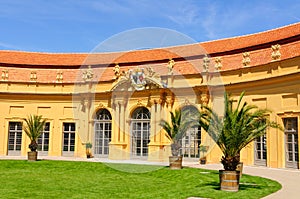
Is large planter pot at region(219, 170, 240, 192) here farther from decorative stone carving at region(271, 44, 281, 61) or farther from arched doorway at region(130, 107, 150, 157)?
arched doorway at region(130, 107, 150, 157)

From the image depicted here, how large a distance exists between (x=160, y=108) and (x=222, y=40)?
6287mm

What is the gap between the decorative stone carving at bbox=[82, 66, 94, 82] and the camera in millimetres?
26094

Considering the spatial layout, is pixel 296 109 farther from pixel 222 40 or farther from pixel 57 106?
pixel 57 106

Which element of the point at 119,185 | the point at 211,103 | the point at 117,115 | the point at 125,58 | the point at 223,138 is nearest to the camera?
the point at 223,138

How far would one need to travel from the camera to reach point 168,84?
75.6 ft

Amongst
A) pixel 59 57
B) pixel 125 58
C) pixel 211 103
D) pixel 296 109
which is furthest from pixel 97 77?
pixel 296 109

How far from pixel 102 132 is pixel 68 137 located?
108 inches

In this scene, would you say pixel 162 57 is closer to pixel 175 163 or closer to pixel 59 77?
pixel 59 77

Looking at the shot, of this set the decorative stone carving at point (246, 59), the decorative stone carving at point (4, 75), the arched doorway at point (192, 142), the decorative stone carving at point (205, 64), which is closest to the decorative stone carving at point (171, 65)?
the decorative stone carving at point (205, 64)

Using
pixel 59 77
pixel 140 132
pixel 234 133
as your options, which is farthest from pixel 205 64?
pixel 234 133

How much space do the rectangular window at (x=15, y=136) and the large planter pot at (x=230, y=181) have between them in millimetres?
19568

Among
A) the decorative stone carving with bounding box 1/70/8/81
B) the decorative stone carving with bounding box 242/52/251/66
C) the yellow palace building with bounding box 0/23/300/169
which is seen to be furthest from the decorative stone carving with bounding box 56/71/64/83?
the decorative stone carving with bounding box 242/52/251/66

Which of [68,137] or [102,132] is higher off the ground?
[102,132]

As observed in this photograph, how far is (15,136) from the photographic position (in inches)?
1043
